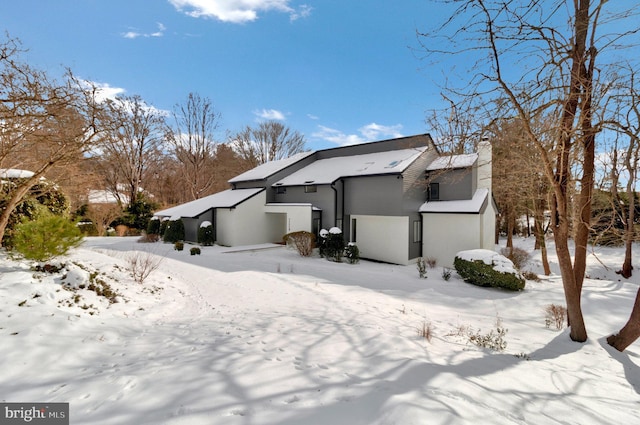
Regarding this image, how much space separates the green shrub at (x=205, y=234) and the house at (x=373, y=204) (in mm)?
675

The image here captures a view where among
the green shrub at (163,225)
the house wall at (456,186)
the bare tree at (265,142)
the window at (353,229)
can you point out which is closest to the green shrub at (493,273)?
the house wall at (456,186)

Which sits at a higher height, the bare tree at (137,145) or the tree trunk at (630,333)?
the bare tree at (137,145)

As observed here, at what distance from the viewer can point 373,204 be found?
51.2 feet

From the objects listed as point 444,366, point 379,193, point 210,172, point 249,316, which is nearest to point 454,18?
point 444,366

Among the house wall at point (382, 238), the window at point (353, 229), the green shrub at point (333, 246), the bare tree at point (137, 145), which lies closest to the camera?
the green shrub at point (333, 246)

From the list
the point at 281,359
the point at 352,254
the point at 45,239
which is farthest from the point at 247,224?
the point at 281,359

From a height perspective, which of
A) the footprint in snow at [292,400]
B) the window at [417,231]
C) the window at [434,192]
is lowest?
the footprint in snow at [292,400]

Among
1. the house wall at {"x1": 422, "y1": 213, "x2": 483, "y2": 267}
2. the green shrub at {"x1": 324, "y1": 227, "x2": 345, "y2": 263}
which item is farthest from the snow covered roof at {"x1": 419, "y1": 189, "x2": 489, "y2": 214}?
the green shrub at {"x1": 324, "y1": 227, "x2": 345, "y2": 263}

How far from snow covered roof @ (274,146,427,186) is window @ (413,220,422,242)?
3.32 meters

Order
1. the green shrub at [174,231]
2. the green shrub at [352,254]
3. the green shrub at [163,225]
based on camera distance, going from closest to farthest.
Answer: the green shrub at [352,254] → the green shrub at [174,231] → the green shrub at [163,225]

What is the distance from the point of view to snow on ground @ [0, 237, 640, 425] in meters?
2.48

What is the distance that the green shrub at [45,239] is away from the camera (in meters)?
5.39

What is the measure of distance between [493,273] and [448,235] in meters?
4.78

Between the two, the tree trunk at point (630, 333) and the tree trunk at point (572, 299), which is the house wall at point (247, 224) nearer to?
the tree trunk at point (572, 299)
